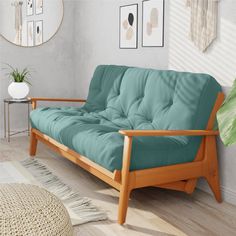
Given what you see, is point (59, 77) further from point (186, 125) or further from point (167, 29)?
point (186, 125)

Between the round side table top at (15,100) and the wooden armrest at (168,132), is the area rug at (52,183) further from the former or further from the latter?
the round side table top at (15,100)

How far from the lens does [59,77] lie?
5043 millimetres

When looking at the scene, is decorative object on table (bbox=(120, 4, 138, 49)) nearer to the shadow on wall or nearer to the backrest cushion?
the backrest cushion

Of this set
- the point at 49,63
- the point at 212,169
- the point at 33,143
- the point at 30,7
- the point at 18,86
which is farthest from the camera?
the point at 49,63

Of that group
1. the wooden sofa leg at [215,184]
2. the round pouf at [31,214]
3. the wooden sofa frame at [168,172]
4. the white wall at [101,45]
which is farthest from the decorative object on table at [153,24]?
the round pouf at [31,214]

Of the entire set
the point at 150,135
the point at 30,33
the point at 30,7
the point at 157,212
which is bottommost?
the point at 157,212

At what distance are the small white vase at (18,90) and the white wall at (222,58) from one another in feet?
6.27

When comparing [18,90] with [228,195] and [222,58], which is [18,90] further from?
[228,195]

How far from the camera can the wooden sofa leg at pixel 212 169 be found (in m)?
2.77

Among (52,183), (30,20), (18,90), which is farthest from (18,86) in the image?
(52,183)

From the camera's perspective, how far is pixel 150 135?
2441 millimetres

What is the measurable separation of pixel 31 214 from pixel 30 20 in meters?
3.47

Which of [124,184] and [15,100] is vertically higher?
[15,100]

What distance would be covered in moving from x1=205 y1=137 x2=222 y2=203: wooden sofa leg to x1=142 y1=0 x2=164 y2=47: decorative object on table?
1082 millimetres
